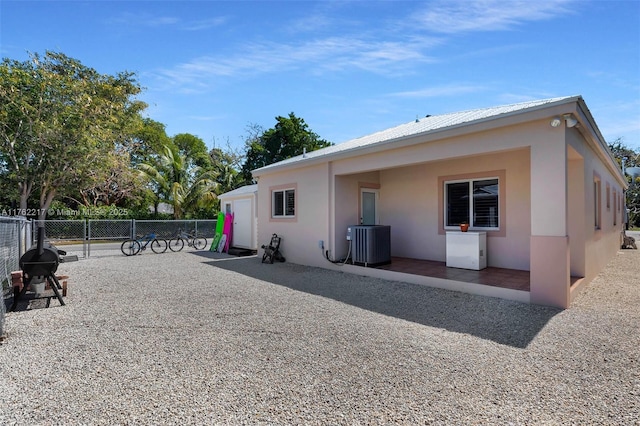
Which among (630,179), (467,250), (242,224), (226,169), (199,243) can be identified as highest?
(226,169)

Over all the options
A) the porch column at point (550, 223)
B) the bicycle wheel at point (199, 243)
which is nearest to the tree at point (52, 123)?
the bicycle wheel at point (199, 243)

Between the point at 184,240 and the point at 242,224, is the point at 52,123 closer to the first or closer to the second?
the point at 184,240

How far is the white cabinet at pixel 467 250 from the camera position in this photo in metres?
7.70

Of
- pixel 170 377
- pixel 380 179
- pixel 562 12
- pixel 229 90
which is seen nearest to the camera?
pixel 170 377

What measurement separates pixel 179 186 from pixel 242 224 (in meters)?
7.79

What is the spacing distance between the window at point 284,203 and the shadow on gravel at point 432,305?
2.62 meters

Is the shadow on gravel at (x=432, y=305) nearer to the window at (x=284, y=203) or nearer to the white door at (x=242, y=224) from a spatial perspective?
the window at (x=284, y=203)

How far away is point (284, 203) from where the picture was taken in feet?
36.4

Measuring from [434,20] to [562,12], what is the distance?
2.37 m

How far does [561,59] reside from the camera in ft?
25.2

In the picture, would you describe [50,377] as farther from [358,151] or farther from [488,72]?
[488,72]

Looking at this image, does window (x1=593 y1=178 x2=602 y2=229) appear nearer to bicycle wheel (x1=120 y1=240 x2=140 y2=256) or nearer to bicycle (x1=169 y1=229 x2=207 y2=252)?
bicycle (x1=169 y1=229 x2=207 y2=252)

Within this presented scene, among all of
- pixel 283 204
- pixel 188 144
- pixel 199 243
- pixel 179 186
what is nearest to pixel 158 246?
pixel 199 243

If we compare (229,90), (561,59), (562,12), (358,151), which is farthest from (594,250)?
(229,90)
